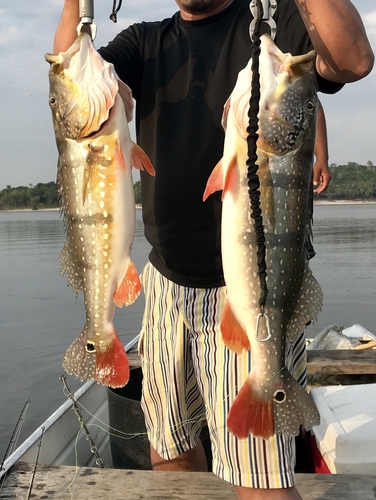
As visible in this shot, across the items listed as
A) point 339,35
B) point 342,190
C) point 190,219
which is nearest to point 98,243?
point 190,219

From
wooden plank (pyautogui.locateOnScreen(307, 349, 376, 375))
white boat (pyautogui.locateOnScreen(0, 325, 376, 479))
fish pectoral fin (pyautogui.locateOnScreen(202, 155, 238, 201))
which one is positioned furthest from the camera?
wooden plank (pyautogui.locateOnScreen(307, 349, 376, 375))

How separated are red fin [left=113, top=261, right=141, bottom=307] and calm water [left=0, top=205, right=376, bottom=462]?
17.7 ft

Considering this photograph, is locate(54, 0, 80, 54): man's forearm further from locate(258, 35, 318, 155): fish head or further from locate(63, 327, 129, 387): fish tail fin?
locate(63, 327, 129, 387): fish tail fin

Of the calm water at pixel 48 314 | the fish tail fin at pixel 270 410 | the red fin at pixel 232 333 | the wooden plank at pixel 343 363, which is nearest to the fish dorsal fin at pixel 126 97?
the red fin at pixel 232 333

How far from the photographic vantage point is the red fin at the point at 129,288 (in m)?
2.51

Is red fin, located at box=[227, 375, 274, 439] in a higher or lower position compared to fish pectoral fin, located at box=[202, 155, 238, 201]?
lower

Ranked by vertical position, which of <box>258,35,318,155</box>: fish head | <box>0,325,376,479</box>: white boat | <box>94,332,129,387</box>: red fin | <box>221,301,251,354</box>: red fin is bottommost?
<box>0,325,376,479</box>: white boat

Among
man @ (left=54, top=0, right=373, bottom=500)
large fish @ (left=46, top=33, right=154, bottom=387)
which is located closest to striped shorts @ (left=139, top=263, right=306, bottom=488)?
man @ (left=54, top=0, right=373, bottom=500)

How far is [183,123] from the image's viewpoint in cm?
277

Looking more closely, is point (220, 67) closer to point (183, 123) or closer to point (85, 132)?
point (183, 123)

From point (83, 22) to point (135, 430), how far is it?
11.2 feet

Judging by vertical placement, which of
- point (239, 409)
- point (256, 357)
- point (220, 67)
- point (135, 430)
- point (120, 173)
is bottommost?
point (135, 430)

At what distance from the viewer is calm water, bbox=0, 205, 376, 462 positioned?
891 centimetres

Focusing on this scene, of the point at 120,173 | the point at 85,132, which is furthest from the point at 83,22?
the point at 120,173
